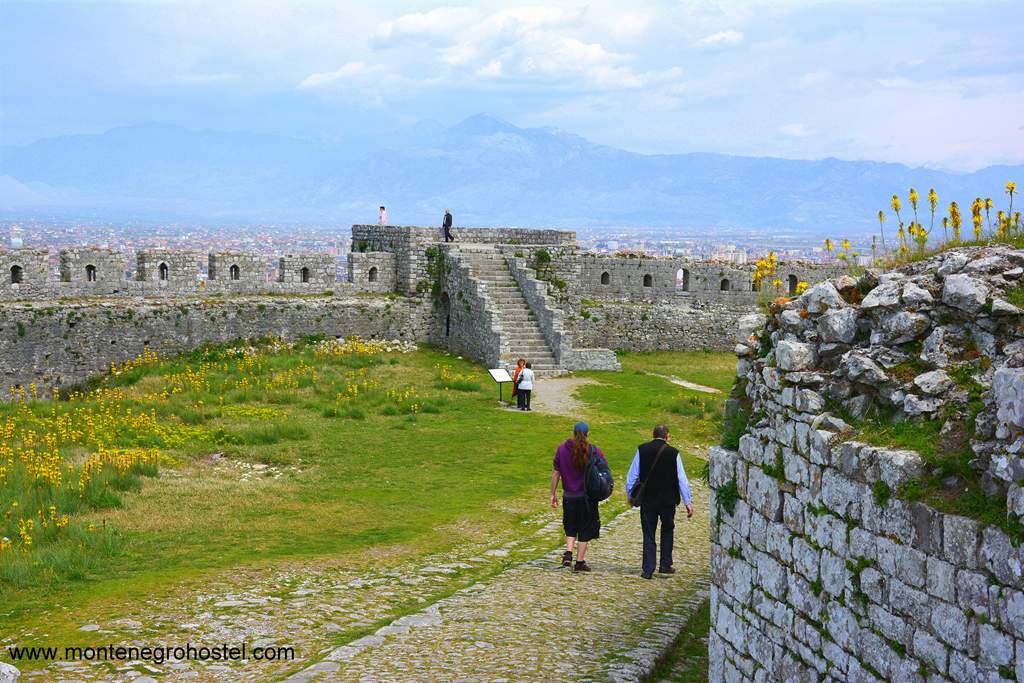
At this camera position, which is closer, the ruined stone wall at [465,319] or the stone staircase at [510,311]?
the stone staircase at [510,311]

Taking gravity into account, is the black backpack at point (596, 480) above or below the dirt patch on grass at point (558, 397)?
above

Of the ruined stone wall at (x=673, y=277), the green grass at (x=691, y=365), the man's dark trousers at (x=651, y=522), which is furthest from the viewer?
the ruined stone wall at (x=673, y=277)

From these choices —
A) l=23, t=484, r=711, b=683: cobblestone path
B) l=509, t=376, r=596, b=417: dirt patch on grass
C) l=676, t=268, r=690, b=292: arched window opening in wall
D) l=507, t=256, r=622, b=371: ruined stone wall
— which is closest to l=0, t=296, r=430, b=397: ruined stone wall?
l=507, t=256, r=622, b=371: ruined stone wall

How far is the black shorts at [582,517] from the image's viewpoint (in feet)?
35.4

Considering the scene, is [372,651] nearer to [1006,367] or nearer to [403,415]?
[1006,367]

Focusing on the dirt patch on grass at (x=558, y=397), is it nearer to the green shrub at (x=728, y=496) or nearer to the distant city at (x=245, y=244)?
the distant city at (x=245, y=244)

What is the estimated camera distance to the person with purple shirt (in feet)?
35.1

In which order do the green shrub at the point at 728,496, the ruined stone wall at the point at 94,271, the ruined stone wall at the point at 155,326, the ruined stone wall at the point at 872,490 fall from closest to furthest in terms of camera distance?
the ruined stone wall at the point at 872,490 → the green shrub at the point at 728,496 → the ruined stone wall at the point at 155,326 → the ruined stone wall at the point at 94,271

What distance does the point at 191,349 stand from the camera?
80.5ft

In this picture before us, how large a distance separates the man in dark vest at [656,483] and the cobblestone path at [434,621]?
397mm

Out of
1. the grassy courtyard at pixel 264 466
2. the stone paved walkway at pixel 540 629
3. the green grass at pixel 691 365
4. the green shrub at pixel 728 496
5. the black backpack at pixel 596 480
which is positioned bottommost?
the stone paved walkway at pixel 540 629

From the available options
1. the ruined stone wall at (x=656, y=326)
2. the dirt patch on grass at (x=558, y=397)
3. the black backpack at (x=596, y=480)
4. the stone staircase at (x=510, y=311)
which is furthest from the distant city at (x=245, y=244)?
the dirt patch on grass at (x=558, y=397)

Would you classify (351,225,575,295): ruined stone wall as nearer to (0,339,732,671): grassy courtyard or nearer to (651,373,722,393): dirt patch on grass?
(0,339,732,671): grassy courtyard

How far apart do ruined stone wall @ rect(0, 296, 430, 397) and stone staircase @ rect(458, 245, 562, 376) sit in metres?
1.77
